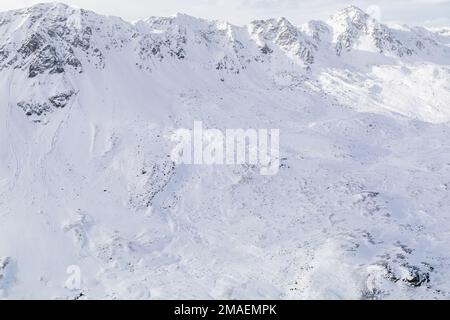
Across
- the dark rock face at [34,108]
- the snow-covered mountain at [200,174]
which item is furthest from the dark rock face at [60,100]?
the dark rock face at [34,108]

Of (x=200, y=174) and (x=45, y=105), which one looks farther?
(x=45, y=105)

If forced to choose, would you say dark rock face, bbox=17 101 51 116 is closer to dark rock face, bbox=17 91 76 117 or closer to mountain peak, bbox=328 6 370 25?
dark rock face, bbox=17 91 76 117

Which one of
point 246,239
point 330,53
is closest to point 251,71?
point 330,53

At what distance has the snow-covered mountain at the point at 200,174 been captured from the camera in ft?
80.1

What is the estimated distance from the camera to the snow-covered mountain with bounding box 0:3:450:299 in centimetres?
2441

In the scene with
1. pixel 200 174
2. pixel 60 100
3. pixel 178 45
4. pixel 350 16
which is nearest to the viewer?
pixel 200 174

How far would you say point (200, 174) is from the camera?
118 ft

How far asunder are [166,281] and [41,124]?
22.8 m

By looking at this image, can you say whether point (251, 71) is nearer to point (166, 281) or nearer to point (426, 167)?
point (426, 167)

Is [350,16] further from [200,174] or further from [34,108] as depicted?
[34,108]

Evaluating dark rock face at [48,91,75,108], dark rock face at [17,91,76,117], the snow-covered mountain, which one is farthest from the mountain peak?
dark rock face at [17,91,76,117]

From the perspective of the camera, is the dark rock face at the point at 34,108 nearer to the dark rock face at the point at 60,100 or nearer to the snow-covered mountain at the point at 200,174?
the snow-covered mountain at the point at 200,174

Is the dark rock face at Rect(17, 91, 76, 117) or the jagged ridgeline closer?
the dark rock face at Rect(17, 91, 76, 117)

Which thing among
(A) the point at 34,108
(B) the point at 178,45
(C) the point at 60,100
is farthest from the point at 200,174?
(B) the point at 178,45
